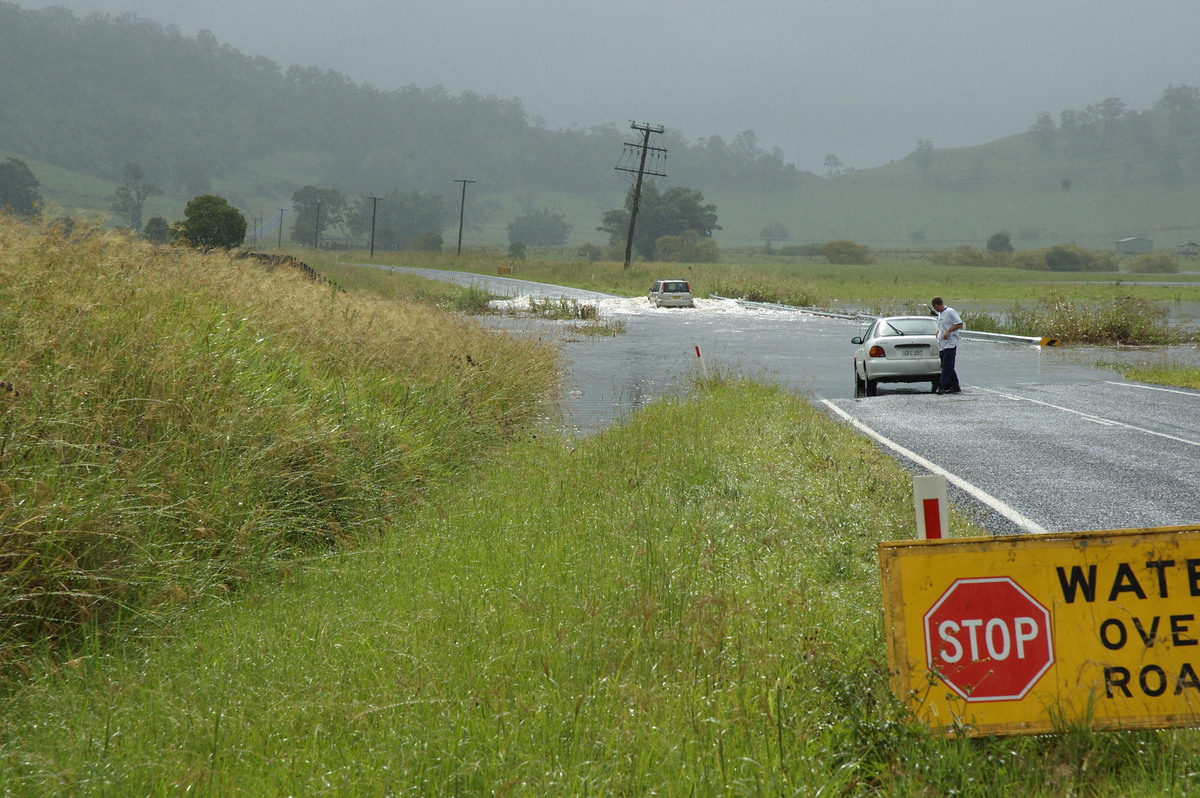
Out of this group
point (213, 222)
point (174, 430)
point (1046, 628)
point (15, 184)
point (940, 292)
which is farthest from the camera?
point (15, 184)

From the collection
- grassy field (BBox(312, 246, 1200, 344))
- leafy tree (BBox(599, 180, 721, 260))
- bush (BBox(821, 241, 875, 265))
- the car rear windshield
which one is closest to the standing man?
the car rear windshield

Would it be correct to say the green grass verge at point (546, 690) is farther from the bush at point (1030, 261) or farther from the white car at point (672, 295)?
the bush at point (1030, 261)

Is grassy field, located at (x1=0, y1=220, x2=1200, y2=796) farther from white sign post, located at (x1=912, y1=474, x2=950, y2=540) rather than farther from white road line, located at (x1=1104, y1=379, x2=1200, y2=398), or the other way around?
white road line, located at (x1=1104, y1=379, x2=1200, y2=398)

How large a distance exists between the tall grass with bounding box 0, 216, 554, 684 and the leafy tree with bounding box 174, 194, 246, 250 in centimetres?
4348

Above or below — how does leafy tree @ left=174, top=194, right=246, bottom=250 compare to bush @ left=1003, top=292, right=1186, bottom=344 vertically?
above

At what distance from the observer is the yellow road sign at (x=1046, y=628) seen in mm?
3857

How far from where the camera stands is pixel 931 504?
443cm

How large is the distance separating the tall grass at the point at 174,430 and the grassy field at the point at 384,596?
0.12ft

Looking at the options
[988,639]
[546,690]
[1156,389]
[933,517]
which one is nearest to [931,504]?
[933,517]

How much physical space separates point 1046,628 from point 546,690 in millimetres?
2076

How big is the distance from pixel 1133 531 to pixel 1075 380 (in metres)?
17.7

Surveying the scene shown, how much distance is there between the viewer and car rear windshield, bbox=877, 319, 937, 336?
61.7ft

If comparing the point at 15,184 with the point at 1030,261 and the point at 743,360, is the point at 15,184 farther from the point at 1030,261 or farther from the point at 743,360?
the point at 743,360

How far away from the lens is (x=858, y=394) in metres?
18.8
